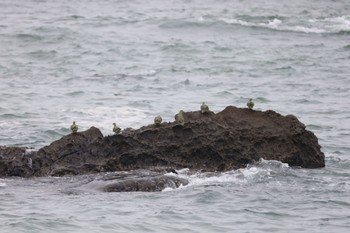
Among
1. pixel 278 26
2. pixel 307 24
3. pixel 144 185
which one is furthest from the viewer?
pixel 307 24

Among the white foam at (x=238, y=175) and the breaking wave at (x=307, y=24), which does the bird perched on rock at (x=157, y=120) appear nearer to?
the white foam at (x=238, y=175)

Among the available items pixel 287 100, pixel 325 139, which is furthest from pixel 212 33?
pixel 325 139

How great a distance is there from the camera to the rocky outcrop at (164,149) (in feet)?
62.8

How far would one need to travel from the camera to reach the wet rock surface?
62.8ft

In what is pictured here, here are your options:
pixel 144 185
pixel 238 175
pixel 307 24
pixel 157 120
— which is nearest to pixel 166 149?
pixel 157 120

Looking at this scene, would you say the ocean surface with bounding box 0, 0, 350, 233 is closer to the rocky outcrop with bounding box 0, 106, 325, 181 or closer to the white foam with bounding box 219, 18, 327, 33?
the white foam with bounding box 219, 18, 327, 33

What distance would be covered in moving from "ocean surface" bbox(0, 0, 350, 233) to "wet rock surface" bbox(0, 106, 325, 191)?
1.15 ft

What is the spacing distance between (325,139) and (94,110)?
26.0 ft

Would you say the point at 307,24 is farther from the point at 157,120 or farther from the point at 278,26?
the point at 157,120

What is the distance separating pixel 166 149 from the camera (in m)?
19.4

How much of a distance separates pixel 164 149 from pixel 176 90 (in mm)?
13118

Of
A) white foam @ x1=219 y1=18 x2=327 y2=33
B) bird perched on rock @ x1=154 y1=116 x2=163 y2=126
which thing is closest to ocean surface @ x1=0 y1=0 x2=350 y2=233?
white foam @ x1=219 y1=18 x2=327 y2=33

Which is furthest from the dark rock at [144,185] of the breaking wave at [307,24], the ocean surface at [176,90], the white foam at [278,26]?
the white foam at [278,26]

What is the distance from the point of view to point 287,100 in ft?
99.5
